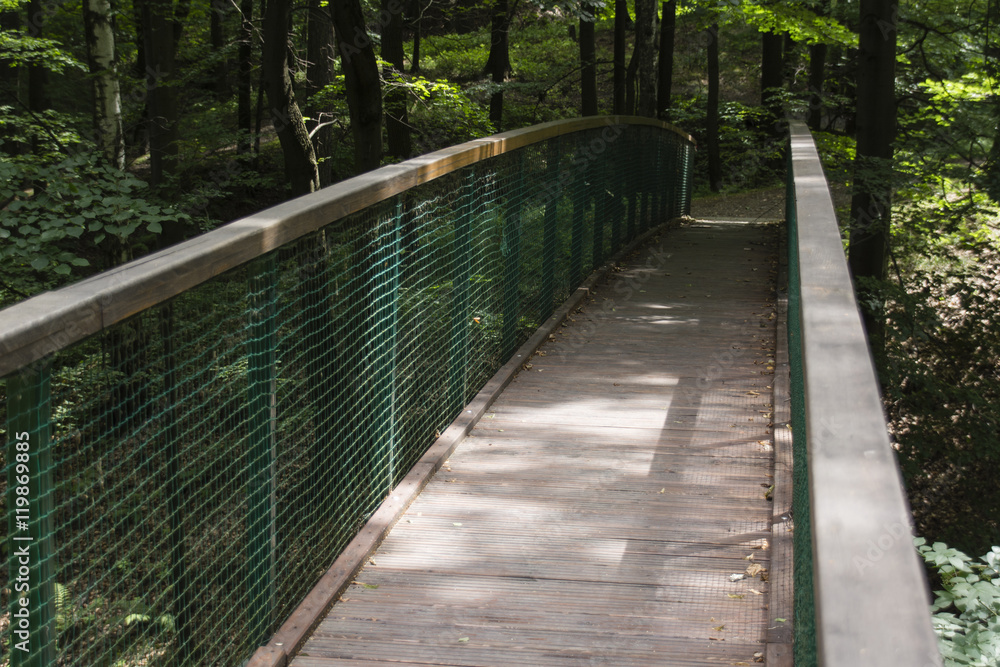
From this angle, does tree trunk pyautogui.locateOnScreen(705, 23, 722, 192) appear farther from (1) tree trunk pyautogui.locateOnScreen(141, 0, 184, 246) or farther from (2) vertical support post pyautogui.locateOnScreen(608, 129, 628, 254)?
(1) tree trunk pyautogui.locateOnScreen(141, 0, 184, 246)

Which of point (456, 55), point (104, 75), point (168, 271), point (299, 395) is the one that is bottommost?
point (299, 395)

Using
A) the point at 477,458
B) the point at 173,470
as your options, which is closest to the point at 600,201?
the point at 477,458

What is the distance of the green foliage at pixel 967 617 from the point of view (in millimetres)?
2760

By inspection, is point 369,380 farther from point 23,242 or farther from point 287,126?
point 287,126

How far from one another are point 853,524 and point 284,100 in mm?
8168

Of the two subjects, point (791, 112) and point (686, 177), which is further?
point (686, 177)

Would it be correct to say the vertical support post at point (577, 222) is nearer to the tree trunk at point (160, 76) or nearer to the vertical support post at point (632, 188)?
the vertical support post at point (632, 188)

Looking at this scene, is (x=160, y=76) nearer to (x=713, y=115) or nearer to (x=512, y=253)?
(x=512, y=253)

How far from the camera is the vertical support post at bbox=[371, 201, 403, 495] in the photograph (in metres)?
3.87

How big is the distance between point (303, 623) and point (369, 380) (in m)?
1.15

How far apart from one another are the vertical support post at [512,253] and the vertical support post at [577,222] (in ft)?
4.80

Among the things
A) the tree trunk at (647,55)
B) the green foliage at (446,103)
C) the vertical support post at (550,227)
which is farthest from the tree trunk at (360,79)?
the tree trunk at (647,55)

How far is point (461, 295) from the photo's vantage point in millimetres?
4914

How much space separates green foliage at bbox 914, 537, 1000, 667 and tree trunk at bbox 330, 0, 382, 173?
253 inches
